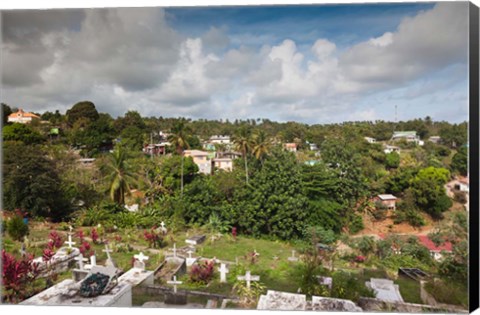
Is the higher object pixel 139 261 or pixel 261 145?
pixel 261 145

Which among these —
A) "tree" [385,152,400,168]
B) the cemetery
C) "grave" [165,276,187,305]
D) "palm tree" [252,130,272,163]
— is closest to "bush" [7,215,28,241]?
the cemetery

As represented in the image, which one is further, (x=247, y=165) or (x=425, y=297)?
(x=247, y=165)

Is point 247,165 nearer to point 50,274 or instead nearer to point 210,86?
point 210,86

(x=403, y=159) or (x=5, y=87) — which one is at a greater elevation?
(x=5, y=87)

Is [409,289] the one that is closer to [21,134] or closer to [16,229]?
[16,229]

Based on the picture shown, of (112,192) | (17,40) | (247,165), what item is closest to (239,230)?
(247,165)

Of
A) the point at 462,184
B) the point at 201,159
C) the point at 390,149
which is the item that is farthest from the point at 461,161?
the point at 201,159
